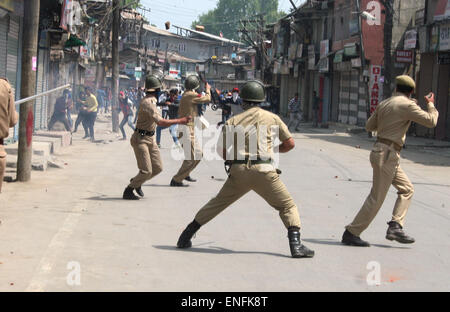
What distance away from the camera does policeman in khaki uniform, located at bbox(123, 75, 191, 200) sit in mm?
11141

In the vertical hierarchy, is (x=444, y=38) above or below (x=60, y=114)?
above

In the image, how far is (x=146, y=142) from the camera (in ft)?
37.4

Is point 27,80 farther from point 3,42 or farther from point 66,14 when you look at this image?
point 66,14

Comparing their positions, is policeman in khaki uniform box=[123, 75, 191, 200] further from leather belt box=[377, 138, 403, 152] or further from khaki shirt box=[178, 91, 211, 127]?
leather belt box=[377, 138, 403, 152]

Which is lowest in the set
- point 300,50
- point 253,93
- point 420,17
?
point 253,93

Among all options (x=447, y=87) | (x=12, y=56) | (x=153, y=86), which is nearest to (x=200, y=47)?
(x=447, y=87)

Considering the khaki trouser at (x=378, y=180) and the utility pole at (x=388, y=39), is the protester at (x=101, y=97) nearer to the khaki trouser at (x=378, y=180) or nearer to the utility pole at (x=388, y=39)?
the utility pole at (x=388, y=39)

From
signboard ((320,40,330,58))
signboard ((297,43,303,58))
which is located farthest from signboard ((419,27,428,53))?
signboard ((297,43,303,58))

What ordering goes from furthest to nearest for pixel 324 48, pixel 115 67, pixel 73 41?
pixel 324 48
pixel 115 67
pixel 73 41

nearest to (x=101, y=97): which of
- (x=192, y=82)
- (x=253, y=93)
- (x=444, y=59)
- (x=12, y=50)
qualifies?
(x=444, y=59)

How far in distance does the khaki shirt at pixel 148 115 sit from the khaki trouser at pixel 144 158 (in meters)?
0.15

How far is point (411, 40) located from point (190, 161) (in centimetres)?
2081

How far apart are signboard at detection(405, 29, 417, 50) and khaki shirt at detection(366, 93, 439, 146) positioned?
78.2 ft

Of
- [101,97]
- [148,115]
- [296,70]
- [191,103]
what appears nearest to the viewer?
[148,115]
